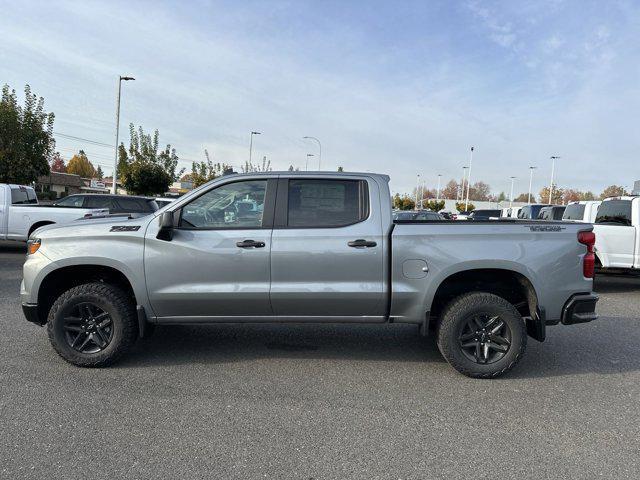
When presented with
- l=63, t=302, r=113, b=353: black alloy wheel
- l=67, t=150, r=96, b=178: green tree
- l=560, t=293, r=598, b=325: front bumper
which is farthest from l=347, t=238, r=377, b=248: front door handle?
l=67, t=150, r=96, b=178: green tree

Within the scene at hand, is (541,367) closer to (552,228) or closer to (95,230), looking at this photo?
(552,228)

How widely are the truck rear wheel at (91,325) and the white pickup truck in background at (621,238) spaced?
905 cm

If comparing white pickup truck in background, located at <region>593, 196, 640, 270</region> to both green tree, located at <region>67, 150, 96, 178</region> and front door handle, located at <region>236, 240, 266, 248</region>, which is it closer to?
front door handle, located at <region>236, 240, 266, 248</region>

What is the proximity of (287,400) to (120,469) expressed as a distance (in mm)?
1409

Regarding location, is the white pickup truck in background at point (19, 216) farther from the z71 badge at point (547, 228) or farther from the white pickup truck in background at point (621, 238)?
the white pickup truck in background at point (621, 238)

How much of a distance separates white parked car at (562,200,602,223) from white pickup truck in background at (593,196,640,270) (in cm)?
63

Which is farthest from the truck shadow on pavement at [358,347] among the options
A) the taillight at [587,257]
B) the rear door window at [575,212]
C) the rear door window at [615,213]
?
the rear door window at [575,212]

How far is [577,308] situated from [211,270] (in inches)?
136

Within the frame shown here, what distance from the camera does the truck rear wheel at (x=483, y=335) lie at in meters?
4.41

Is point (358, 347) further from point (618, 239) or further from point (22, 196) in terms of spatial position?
point (22, 196)

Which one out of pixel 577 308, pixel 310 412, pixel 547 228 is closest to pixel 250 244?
pixel 310 412

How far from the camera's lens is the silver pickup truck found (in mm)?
4422

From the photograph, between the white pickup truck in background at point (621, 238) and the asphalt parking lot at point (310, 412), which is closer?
the asphalt parking lot at point (310, 412)

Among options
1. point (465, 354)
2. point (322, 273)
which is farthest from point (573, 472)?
point (322, 273)
